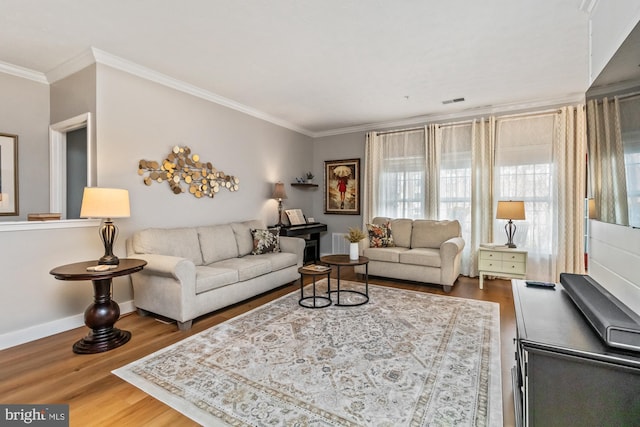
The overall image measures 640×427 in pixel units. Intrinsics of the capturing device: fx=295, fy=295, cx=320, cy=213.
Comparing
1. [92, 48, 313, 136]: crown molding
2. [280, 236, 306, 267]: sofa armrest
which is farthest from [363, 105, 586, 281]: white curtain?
[92, 48, 313, 136]: crown molding

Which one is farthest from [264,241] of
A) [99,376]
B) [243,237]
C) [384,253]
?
[99,376]

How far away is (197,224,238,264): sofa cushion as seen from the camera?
364 cm

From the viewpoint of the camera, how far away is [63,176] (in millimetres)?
3502

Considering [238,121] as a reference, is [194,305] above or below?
below

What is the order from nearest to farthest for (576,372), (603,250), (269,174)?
(576,372) → (603,250) → (269,174)

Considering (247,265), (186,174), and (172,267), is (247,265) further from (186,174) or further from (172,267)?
(186,174)

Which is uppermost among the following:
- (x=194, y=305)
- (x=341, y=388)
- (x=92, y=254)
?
(x=92, y=254)

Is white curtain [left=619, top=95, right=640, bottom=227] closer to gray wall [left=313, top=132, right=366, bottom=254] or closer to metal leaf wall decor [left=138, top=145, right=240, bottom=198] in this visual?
metal leaf wall decor [left=138, top=145, right=240, bottom=198]

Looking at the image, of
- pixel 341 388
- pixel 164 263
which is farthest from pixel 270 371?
pixel 164 263

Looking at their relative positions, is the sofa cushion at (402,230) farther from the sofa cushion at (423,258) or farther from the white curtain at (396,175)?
the sofa cushion at (423,258)

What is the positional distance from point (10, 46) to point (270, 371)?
3.78m

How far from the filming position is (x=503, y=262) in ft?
13.2

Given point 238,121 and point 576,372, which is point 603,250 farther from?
point 238,121

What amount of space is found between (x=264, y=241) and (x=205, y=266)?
0.94 metres
